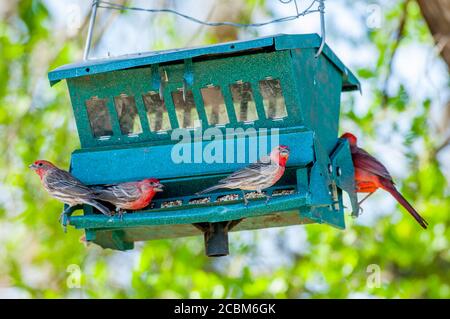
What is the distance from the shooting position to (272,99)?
6473mm

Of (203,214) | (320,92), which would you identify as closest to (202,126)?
(203,214)

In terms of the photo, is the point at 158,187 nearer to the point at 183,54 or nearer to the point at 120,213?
the point at 120,213

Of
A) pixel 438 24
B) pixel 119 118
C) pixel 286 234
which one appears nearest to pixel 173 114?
pixel 119 118

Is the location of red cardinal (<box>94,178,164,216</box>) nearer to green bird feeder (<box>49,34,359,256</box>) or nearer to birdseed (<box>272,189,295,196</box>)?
green bird feeder (<box>49,34,359,256</box>)

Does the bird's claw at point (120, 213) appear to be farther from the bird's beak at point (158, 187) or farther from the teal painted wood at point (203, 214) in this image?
the bird's beak at point (158, 187)

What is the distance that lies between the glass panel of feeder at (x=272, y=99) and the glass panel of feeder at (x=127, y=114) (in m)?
0.88

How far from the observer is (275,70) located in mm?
6387

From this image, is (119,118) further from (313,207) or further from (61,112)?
(61,112)

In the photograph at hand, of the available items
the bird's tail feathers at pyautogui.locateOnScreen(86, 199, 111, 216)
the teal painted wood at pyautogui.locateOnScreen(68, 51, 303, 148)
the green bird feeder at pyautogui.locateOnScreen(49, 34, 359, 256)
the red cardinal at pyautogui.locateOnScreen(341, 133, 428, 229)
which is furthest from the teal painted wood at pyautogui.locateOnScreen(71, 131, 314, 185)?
the red cardinal at pyautogui.locateOnScreen(341, 133, 428, 229)

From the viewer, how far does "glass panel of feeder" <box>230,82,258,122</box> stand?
6.51m

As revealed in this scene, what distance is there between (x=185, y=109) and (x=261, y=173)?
0.88m

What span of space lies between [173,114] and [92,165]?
25.3 inches

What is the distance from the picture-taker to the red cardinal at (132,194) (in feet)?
20.6

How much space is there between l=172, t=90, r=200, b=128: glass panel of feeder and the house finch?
1.96 ft
